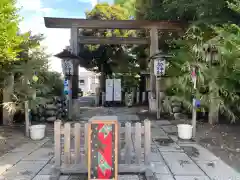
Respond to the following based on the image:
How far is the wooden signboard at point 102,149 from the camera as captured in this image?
9.42 ft

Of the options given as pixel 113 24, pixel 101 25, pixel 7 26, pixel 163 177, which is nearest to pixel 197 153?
pixel 163 177

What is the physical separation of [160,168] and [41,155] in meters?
2.21

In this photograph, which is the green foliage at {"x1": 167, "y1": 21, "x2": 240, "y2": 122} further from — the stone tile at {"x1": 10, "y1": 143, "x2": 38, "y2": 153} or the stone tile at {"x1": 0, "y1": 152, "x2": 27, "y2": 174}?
the stone tile at {"x1": 0, "y1": 152, "x2": 27, "y2": 174}

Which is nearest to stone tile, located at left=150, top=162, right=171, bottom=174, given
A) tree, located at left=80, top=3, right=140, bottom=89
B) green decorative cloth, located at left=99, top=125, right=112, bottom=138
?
green decorative cloth, located at left=99, top=125, right=112, bottom=138

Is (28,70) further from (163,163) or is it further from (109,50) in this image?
(109,50)

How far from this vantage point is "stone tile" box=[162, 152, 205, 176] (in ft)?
10.9

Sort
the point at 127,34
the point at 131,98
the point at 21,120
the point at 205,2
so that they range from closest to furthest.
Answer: the point at 205,2 < the point at 21,120 < the point at 131,98 < the point at 127,34

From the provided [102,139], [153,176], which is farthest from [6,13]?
[153,176]

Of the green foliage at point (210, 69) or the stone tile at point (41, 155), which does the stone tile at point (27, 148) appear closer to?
the stone tile at point (41, 155)

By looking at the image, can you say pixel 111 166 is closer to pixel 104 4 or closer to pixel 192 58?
pixel 192 58

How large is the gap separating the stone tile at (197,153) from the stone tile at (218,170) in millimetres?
201

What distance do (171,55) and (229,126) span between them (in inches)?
115

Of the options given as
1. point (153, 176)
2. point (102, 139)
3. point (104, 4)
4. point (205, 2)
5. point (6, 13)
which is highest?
point (104, 4)

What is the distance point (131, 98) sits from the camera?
11.9m
